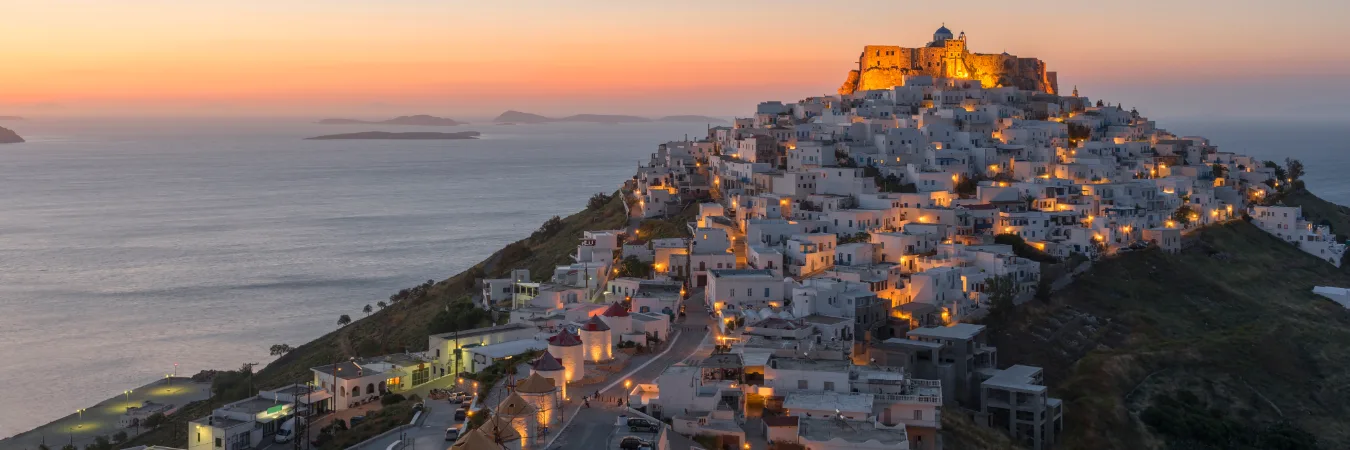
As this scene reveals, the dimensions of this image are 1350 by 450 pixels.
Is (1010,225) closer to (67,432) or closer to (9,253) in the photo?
(67,432)

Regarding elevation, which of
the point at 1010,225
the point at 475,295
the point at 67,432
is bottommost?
the point at 67,432

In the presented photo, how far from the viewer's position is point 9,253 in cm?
6612

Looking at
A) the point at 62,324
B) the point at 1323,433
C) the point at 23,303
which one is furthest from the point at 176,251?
the point at 1323,433

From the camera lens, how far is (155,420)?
3212 centimetres

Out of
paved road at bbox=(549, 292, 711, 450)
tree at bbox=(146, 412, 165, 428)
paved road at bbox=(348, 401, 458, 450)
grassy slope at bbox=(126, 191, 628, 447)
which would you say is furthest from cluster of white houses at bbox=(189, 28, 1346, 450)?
tree at bbox=(146, 412, 165, 428)

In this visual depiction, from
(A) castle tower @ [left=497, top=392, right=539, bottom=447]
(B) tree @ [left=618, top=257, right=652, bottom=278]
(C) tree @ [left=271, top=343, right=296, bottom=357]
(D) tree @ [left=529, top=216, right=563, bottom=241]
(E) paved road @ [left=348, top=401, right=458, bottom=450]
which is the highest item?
(B) tree @ [left=618, top=257, right=652, bottom=278]

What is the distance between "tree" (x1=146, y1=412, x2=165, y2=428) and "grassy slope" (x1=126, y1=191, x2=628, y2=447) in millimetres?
345

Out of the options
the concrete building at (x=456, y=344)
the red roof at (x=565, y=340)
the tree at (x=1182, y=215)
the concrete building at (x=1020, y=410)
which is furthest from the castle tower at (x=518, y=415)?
the tree at (x=1182, y=215)

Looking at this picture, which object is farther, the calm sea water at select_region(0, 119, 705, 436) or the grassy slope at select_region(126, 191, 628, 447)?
the calm sea water at select_region(0, 119, 705, 436)

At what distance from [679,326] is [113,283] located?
37.4 m

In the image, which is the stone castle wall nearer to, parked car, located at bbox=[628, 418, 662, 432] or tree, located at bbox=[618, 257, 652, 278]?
tree, located at bbox=[618, 257, 652, 278]

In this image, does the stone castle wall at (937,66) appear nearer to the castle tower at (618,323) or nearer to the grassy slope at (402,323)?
the grassy slope at (402,323)

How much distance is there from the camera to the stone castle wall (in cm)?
6131

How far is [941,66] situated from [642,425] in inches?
1762
